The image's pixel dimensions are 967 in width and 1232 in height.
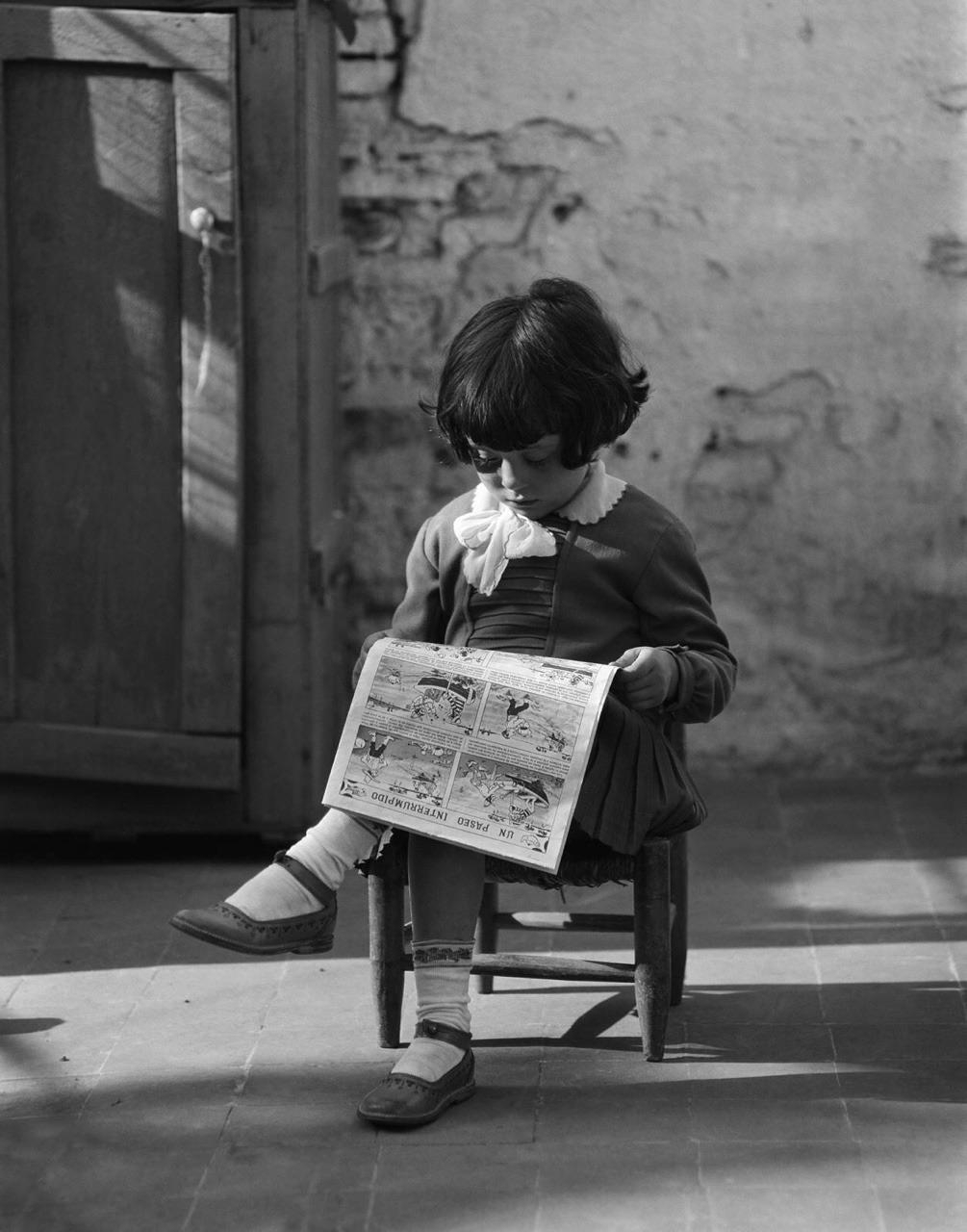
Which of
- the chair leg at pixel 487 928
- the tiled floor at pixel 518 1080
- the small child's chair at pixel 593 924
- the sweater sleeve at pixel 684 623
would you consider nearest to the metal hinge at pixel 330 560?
the tiled floor at pixel 518 1080

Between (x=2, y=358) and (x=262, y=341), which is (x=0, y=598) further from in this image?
(x=262, y=341)

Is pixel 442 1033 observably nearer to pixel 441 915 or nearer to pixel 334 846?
pixel 441 915

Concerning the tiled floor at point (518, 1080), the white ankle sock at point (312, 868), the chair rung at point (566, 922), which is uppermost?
the white ankle sock at point (312, 868)

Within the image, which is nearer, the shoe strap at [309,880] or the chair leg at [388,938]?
the shoe strap at [309,880]

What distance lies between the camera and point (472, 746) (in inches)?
122

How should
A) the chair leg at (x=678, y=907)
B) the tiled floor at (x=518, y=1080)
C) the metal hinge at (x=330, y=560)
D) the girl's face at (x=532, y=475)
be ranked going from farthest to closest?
the metal hinge at (x=330, y=560) < the chair leg at (x=678, y=907) < the girl's face at (x=532, y=475) < the tiled floor at (x=518, y=1080)

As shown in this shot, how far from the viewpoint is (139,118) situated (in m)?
4.28

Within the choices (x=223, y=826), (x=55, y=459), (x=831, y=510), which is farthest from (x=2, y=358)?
(x=831, y=510)

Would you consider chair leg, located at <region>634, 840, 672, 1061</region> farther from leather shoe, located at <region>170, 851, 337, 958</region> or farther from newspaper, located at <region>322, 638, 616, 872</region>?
leather shoe, located at <region>170, 851, 337, 958</region>

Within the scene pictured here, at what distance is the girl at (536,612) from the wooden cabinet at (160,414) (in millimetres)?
1274

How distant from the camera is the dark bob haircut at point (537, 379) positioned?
9.90 feet

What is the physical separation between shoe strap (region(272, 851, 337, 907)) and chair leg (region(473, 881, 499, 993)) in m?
0.54

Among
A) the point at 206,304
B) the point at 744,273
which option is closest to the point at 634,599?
the point at 206,304

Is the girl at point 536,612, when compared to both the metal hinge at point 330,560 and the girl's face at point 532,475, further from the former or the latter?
the metal hinge at point 330,560
